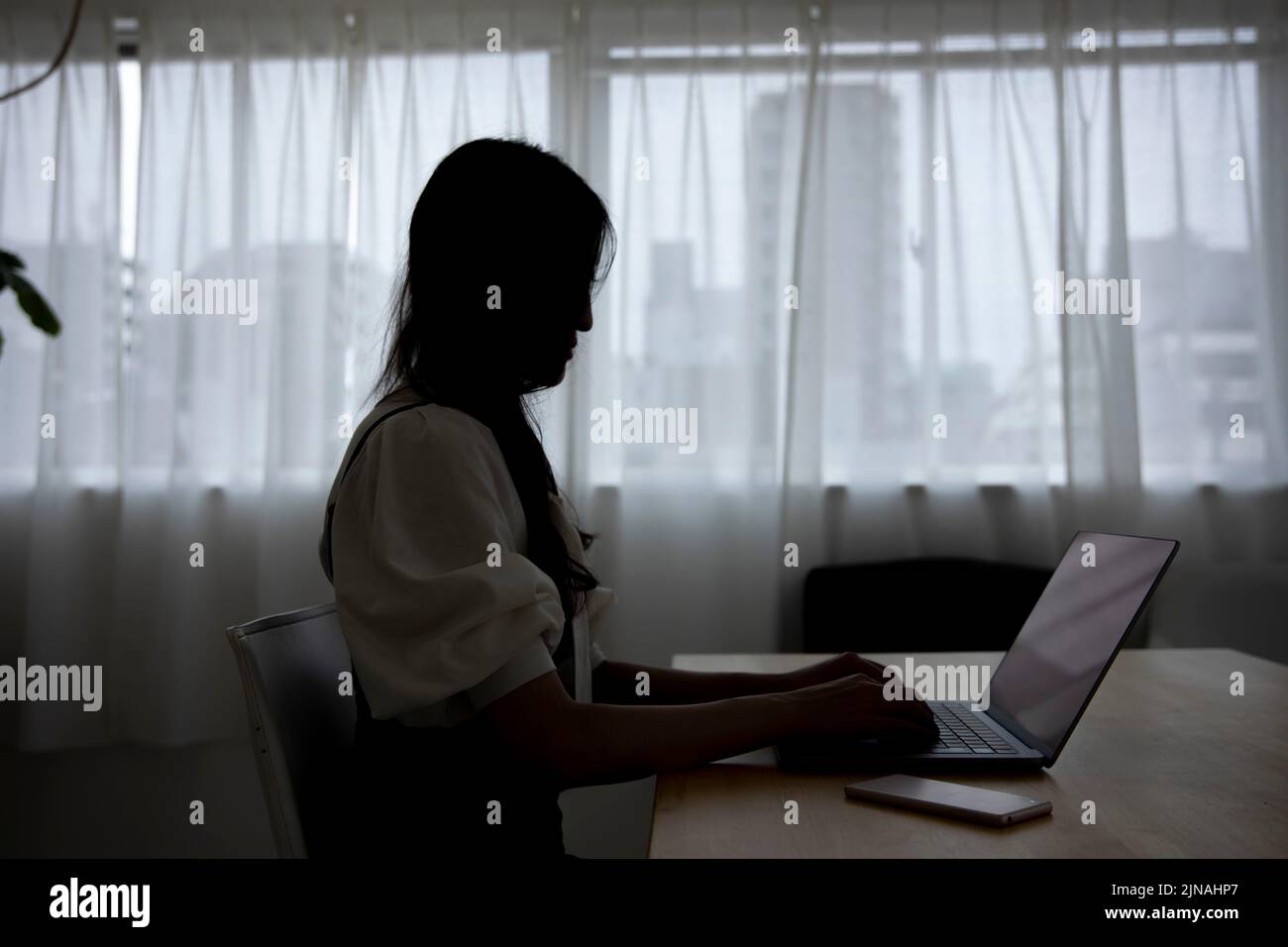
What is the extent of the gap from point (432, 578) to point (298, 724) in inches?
11.6

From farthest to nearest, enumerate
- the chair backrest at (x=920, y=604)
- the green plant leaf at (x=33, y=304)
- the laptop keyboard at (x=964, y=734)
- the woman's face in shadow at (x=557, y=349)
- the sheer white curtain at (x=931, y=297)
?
the sheer white curtain at (x=931, y=297)
the chair backrest at (x=920, y=604)
the green plant leaf at (x=33, y=304)
the woman's face in shadow at (x=557, y=349)
the laptop keyboard at (x=964, y=734)

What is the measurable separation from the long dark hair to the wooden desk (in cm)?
29

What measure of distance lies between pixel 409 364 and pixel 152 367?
6.90ft

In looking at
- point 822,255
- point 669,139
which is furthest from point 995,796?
point 669,139

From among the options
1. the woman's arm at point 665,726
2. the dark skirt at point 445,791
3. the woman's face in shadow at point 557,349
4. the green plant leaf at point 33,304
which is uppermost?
the green plant leaf at point 33,304

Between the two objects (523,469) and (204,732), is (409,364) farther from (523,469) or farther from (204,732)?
(204,732)

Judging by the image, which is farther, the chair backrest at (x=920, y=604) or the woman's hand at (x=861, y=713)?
the chair backrest at (x=920, y=604)

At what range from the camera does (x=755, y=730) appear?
0.96 meters

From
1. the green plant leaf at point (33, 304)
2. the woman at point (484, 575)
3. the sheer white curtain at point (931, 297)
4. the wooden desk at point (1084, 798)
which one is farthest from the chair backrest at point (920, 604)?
the green plant leaf at point (33, 304)

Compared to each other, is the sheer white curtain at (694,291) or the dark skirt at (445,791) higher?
the sheer white curtain at (694,291)

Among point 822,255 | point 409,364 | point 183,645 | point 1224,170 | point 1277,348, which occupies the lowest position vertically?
point 183,645

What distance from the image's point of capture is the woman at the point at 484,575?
90 centimetres

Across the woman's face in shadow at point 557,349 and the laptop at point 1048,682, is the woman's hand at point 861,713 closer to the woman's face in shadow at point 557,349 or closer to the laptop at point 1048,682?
the laptop at point 1048,682

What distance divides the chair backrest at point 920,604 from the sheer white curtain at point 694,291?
113 mm
